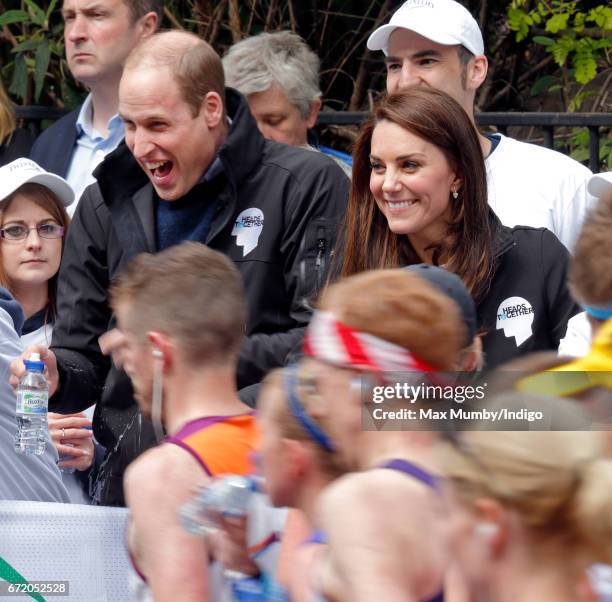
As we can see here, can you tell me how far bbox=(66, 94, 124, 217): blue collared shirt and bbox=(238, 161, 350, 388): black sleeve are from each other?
1.41 m

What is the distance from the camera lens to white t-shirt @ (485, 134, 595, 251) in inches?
177

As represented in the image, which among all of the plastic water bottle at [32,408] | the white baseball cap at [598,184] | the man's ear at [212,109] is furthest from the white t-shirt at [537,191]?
the plastic water bottle at [32,408]

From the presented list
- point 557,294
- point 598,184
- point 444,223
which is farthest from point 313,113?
point 557,294

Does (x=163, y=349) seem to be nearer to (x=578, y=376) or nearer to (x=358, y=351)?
(x=358, y=351)

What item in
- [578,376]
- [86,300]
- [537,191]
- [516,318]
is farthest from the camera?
[86,300]

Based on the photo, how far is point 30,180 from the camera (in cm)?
523

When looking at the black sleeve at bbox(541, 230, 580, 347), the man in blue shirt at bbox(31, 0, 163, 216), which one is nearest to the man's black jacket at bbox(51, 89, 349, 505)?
the black sleeve at bbox(541, 230, 580, 347)

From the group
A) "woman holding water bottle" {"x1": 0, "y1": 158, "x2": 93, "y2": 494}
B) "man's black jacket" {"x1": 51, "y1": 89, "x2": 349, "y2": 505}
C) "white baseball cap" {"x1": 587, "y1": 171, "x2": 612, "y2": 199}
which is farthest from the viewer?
"woman holding water bottle" {"x1": 0, "y1": 158, "x2": 93, "y2": 494}

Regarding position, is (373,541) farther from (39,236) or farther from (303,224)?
(39,236)

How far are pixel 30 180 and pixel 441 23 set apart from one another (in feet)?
5.43

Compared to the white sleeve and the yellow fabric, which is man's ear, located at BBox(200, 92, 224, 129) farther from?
the yellow fabric

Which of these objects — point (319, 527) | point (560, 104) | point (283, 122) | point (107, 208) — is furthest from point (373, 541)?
point (560, 104)

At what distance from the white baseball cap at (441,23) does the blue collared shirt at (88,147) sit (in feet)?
4.43

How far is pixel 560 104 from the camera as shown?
738cm
